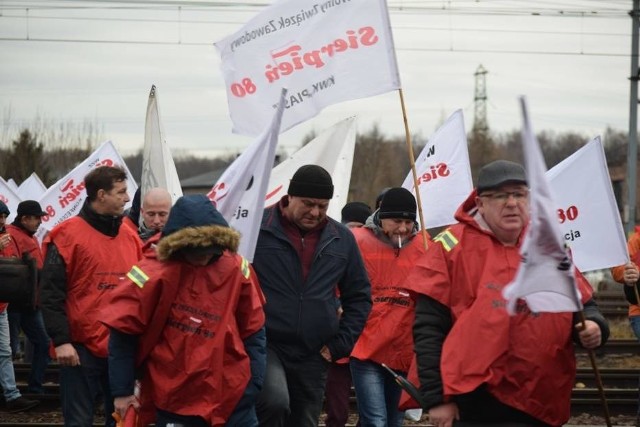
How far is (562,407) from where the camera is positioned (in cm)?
493

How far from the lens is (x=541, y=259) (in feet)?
14.6

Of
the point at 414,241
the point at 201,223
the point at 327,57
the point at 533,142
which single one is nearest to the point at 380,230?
the point at 414,241

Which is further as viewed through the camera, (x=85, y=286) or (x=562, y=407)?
(x=85, y=286)

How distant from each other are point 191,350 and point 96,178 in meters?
2.30

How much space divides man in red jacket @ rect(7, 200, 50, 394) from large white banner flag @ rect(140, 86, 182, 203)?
4.19 m

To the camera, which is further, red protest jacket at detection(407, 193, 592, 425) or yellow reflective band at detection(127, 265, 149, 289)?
yellow reflective band at detection(127, 265, 149, 289)

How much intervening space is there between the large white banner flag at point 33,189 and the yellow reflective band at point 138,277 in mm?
12911

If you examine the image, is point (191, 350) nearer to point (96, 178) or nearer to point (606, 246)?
point (96, 178)

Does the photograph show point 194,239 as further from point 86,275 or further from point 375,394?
point 375,394

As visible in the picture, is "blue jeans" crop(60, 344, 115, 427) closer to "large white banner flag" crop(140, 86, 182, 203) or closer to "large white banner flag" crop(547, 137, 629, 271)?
"large white banner flag" crop(140, 86, 182, 203)

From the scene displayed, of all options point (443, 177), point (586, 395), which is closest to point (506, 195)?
point (443, 177)

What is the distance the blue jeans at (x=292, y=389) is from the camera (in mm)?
6402

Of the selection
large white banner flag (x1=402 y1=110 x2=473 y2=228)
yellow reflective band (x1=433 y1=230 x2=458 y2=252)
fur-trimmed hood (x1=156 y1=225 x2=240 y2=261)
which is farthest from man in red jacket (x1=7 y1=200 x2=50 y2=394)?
yellow reflective band (x1=433 y1=230 x2=458 y2=252)

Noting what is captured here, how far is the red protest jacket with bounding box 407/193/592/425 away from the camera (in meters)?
4.77
